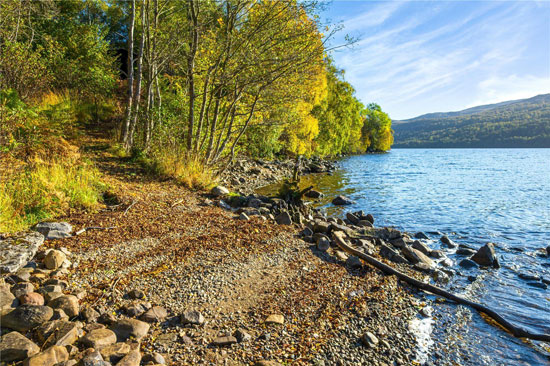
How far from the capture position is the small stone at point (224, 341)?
362cm

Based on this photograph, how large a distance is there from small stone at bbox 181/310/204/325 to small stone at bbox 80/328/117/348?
0.83 meters

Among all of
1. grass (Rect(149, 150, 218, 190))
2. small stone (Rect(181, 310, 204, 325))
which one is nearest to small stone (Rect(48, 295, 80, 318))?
small stone (Rect(181, 310, 204, 325))

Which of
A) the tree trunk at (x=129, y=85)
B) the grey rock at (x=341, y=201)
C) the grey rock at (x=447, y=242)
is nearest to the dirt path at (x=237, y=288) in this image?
the grey rock at (x=447, y=242)

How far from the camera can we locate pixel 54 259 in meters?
4.53

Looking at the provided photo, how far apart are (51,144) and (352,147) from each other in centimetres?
6163

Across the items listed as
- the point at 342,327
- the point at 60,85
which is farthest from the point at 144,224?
the point at 60,85

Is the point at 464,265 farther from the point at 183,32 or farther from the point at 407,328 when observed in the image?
the point at 183,32

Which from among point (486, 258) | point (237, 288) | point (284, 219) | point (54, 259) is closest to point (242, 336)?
point (237, 288)

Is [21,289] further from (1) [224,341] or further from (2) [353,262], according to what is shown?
(2) [353,262]

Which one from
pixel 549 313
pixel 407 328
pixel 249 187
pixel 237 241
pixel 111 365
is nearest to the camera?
pixel 111 365

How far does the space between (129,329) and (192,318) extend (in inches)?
29.9

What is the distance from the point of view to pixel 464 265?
811 cm

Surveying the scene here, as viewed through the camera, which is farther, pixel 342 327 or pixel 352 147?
pixel 352 147

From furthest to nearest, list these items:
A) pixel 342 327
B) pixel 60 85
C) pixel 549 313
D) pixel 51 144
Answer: pixel 60 85 < pixel 51 144 < pixel 549 313 < pixel 342 327
